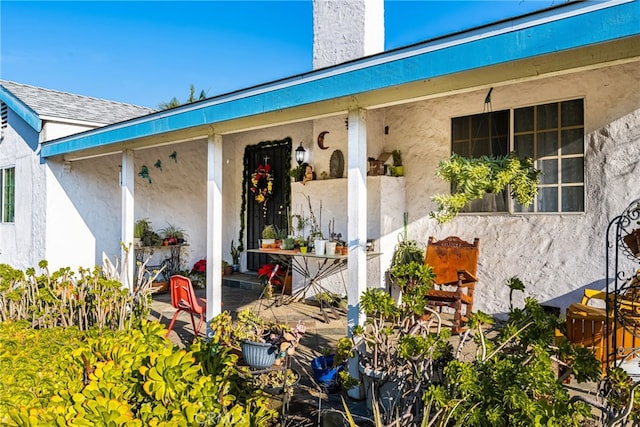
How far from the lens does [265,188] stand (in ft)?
25.4

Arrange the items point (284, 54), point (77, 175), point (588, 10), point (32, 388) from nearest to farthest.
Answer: point (32, 388) → point (588, 10) → point (77, 175) → point (284, 54)

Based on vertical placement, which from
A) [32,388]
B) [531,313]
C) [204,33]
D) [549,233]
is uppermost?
[204,33]

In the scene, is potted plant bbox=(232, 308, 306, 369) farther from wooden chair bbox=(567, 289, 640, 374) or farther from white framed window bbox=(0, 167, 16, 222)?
white framed window bbox=(0, 167, 16, 222)

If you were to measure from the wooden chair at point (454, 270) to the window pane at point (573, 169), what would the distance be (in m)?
1.13

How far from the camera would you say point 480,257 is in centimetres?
511

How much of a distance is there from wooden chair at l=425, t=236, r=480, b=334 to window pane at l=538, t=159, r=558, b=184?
0.96 m

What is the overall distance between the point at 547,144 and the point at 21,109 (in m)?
8.20

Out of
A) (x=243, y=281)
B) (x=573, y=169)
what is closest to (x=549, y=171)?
(x=573, y=169)

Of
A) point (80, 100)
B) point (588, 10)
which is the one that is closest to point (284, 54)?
point (80, 100)

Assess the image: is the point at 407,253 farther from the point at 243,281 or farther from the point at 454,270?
the point at 243,281

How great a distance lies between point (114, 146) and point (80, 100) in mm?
3871

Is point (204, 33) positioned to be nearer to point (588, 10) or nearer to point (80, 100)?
point (80, 100)

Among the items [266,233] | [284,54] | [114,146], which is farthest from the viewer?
[284,54]

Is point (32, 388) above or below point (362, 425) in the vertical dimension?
above
